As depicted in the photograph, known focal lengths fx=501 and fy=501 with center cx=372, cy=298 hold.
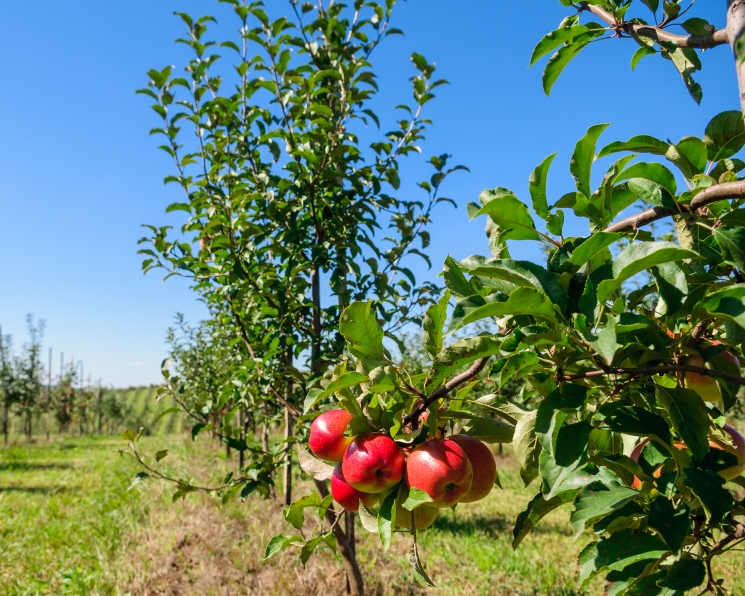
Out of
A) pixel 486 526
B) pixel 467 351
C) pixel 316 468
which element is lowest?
pixel 486 526

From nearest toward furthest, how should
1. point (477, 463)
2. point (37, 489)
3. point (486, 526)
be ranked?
1. point (477, 463)
2. point (486, 526)
3. point (37, 489)

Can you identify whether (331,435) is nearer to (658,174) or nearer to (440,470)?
(440,470)

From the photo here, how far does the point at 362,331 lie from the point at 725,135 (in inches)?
25.5

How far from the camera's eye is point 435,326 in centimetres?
78

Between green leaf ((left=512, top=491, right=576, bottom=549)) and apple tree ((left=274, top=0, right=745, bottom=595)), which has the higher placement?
apple tree ((left=274, top=0, right=745, bottom=595))

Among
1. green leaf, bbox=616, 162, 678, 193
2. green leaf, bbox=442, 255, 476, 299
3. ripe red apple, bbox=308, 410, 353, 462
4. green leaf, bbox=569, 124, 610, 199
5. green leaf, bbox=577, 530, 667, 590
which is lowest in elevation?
green leaf, bbox=577, 530, 667, 590

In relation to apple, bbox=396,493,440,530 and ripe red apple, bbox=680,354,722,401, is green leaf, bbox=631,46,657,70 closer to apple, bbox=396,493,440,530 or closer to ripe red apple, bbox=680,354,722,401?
ripe red apple, bbox=680,354,722,401

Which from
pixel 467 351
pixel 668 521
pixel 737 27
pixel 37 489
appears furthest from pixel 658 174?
pixel 37 489

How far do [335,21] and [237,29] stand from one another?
0.59 m

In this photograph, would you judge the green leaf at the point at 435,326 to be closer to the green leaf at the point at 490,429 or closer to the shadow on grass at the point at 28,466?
the green leaf at the point at 490,429

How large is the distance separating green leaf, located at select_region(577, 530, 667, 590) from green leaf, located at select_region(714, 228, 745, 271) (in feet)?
1.35

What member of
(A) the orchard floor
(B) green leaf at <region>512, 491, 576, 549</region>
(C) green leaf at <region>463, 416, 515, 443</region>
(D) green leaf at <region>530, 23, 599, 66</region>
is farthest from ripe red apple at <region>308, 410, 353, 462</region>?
(A) the orchard floor

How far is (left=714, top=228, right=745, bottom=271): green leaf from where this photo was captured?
58 centimetres

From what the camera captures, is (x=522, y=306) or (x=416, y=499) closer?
(x=522, y=306)
